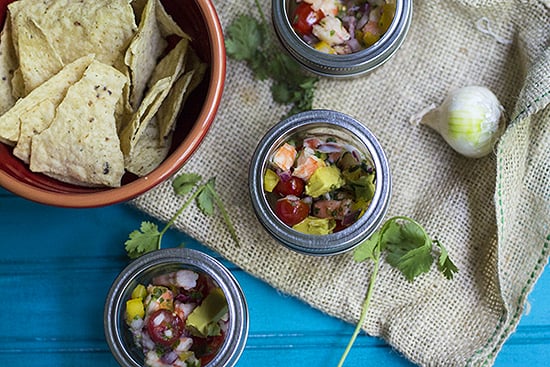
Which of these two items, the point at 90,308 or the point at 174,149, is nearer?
the point at 174,149

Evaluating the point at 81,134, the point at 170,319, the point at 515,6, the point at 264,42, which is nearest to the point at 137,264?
the point at 170,319

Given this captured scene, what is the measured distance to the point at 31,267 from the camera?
1727 mm

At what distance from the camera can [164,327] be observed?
1506 millimetres

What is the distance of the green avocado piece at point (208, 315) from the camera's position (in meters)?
1.56

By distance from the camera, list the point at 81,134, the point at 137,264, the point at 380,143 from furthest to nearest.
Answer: the point at 380,143 → the point at 137,264 → the point at 81,134

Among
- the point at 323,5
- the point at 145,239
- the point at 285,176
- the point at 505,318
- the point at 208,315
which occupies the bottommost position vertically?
the point at 505,318

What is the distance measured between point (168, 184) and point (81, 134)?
11.0 inches

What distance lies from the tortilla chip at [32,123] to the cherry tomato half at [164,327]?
41 centimetres

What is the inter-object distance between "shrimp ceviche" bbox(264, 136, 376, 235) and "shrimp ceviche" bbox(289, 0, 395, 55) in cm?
23

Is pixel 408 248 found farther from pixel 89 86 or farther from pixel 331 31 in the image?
pixel 89 86

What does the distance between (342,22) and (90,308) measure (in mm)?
866

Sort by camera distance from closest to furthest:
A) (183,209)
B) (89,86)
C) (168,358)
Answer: (89,86)
(168,358)
(183,209)

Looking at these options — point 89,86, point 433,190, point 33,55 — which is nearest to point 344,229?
point 433,190

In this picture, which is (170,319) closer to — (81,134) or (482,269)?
(81,134)
